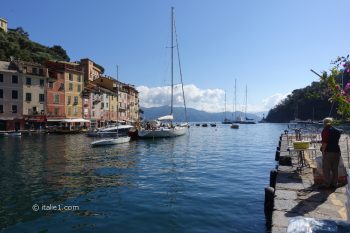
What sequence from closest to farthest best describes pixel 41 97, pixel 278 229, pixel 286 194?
pixel 278 229
pixel 286 194
pixel 41 97

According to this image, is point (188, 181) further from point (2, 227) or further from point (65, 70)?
point (65, 70)

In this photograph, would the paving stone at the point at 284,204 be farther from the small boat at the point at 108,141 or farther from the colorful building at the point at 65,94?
the colorful building at the point at 65,94

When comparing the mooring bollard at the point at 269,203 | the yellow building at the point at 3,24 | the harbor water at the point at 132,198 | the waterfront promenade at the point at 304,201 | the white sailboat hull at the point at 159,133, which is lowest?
the harbor water at the point at 132,198

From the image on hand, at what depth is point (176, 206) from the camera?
40.1ft

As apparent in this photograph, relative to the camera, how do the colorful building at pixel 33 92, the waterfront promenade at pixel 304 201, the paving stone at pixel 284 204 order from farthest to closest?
the colorful building at pixel 33 92 → the paving stone at pixel 284 204 → the waterfront promenade at pixel 304 201

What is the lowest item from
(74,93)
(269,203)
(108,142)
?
(269,203)

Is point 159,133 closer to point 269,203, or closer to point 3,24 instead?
point 269,203

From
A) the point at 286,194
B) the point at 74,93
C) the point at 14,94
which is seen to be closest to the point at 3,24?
the point at 74,93

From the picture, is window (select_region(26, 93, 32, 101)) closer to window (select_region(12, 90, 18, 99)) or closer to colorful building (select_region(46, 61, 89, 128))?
window (select_region(12, 90, 18, 99))

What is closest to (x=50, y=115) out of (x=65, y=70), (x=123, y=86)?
(x=65, y=70)

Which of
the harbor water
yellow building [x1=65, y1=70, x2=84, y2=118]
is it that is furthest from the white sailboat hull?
yellow building [x1=65, y1=70, x2=84, y2=118]

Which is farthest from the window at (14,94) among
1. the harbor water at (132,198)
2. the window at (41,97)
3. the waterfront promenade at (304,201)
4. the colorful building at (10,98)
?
the waterfront promenade at (304,201)

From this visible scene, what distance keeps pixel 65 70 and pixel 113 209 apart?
65.2 m

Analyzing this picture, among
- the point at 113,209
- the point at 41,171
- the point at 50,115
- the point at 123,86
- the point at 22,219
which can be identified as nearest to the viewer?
the point at 22,219
